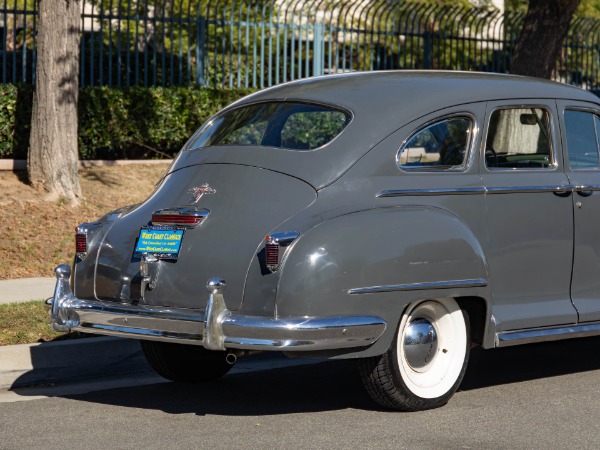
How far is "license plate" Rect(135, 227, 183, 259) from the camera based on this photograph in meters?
6.31

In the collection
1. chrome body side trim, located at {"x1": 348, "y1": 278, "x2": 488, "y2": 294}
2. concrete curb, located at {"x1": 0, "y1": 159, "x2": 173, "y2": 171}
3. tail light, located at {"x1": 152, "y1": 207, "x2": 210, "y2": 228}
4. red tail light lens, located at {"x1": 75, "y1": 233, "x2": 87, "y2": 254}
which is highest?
tail light, located at {"x1": 152, "y1": 207, "x2": 210, "y2": 228}

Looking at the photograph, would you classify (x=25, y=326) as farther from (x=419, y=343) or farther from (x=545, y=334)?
(x=545, y=334)

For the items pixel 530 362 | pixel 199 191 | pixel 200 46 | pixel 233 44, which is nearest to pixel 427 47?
pixel 233 44

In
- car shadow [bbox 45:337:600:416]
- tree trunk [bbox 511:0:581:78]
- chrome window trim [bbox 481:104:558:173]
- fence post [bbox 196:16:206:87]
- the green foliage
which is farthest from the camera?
fence post [bbox 196:16:206:87]

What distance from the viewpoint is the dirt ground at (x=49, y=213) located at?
11680 mm

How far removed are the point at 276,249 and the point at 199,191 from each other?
0.86 metres

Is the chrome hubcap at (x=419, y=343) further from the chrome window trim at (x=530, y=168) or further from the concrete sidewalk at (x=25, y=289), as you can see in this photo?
the concrete sidewalk at (x=25, y=289)

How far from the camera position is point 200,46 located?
16.4 metres

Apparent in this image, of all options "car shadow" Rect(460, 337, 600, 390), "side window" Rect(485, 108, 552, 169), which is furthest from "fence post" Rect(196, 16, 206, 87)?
"side window" Rect(485, 108, 552, 169)

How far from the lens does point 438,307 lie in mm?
6488

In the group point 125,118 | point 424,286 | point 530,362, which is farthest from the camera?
point 125,118

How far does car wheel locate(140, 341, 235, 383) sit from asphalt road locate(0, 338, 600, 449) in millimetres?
82

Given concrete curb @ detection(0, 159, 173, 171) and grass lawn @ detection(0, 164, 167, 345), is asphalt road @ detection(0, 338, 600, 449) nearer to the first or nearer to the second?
grass lawn @ detection(0, 164, 167, 345)

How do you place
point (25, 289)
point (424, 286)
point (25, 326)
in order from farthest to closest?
point (25, 289) → point (25, 326) → point (424, 286)
